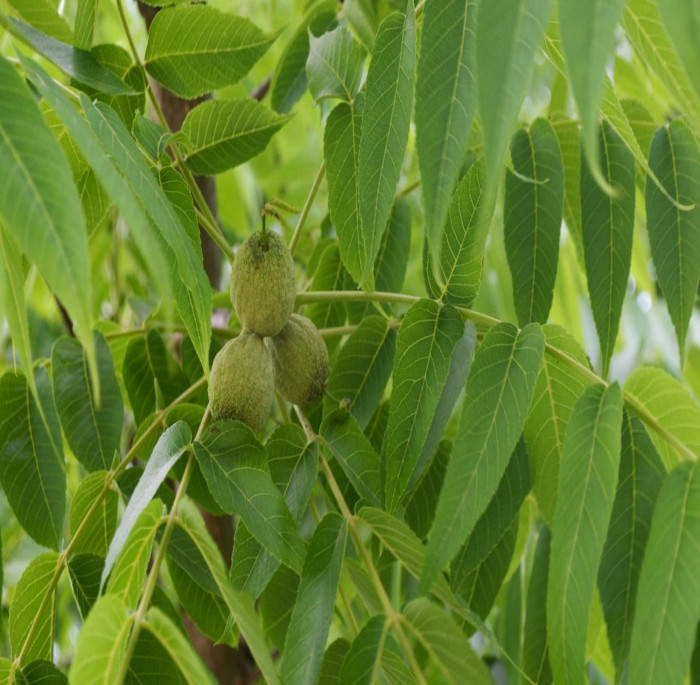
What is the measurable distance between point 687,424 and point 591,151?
1.34 feet

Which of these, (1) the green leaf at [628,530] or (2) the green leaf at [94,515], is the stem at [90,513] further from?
(1) the green leaf at [628,530]

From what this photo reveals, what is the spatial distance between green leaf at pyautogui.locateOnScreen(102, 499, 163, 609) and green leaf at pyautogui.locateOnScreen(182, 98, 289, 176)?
1.26 feet

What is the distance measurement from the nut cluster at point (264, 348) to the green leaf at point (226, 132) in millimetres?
110

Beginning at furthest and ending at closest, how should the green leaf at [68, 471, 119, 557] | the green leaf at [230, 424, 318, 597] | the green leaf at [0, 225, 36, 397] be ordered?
the green leaf at [68, 471, 119, 557], the green leaf at [230, 424, 318, 597], the green leaf at [0, 225, 36, 397]

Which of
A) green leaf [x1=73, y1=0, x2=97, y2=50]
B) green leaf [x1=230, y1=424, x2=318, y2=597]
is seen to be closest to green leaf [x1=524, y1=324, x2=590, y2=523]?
green leaf [x1=230, y1=424, x2=318, y2=597]

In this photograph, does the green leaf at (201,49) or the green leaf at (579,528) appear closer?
the green leaf at (579,528)

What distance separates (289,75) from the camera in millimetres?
1282

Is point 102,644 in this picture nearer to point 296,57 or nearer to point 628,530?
point 628,530

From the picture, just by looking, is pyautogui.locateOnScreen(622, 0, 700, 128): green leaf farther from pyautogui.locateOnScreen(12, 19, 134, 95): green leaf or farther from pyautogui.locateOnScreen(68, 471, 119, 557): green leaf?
pyautogui.locateOnScreen(68, 471, 119, 557): green leaf

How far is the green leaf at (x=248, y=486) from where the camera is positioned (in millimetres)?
812

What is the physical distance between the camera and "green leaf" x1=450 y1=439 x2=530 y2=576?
3.12 ft

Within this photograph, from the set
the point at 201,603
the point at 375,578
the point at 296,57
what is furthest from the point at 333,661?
the point at 296,57

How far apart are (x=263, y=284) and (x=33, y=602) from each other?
0.37 metres

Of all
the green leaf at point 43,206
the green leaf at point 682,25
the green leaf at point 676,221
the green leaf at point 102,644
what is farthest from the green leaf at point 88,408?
the green leaf at point 682,25
